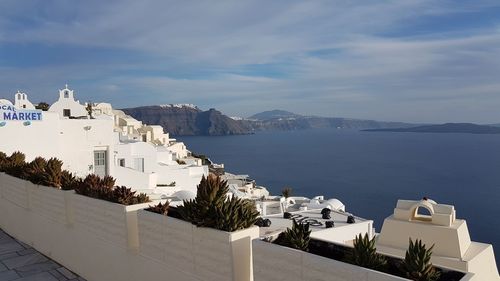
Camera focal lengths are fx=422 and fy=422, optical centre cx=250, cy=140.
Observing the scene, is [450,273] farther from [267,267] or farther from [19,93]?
[19,93]

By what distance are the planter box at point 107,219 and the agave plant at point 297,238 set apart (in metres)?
2.96

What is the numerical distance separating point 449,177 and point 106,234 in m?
123

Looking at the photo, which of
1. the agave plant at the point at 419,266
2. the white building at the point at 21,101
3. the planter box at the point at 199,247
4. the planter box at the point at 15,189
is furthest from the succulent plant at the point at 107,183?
the white building at the point at 21,101

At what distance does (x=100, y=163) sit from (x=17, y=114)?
6.89m

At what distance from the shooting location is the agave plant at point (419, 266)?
164 inches

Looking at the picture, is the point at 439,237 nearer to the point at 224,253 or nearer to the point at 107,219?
the point at 224,253

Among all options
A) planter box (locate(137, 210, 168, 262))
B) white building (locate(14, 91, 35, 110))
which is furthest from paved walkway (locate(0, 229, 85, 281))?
white building (locate(14, 91, 35, 110))

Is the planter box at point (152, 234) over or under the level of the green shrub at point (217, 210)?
under

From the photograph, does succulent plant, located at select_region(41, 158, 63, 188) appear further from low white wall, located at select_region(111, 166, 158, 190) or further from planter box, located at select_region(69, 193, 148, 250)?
low white wall, located at select_region(111, 166, 158, 190)

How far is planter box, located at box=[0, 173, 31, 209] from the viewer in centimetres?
1075

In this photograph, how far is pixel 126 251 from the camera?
729cm

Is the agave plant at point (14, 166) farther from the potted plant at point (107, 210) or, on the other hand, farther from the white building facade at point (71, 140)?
the white building facade at point (71, 140)

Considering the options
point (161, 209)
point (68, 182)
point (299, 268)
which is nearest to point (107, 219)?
point (161, 209)

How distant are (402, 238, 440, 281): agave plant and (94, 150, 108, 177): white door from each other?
83.2ft
